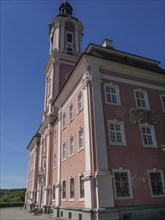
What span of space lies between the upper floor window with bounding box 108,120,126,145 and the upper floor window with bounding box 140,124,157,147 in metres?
2.13

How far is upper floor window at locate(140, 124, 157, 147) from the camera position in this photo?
716 inches

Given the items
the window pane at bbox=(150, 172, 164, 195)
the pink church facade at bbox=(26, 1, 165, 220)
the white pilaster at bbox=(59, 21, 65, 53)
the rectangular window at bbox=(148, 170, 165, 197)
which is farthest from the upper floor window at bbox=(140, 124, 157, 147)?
the white pilaster at bbox=(59, 21, 65, 53)

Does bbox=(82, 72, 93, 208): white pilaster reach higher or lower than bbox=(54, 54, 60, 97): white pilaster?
lower

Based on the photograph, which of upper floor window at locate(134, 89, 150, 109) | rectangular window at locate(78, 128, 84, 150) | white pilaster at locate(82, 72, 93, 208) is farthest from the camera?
upper floor window at locate(134, 89, 150, 109)

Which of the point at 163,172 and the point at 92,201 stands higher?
the point at 163,172

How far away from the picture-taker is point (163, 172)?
17.3 meters

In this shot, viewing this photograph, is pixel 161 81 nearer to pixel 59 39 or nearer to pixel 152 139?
pixel 152 139

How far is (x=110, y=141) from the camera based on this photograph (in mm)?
16672

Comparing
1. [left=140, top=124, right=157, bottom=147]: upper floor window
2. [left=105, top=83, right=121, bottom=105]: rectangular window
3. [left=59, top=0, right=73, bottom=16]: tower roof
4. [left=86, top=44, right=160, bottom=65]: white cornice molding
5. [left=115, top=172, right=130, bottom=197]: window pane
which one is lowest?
[left=115, top=172, right=130, bottom=197]: window pane

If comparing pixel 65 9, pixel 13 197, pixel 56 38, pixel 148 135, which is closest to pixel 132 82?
pixel 148 135

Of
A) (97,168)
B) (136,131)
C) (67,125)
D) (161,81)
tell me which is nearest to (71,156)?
(67,125)

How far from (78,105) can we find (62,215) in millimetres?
10966

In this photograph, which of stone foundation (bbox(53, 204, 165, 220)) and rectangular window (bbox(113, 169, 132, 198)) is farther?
rectangular window (bbox(113, 169, 132, 198))

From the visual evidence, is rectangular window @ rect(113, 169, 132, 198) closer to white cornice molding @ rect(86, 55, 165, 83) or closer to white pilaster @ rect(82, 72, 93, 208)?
white pilaster @ rect(82, 72, 93, 208)
